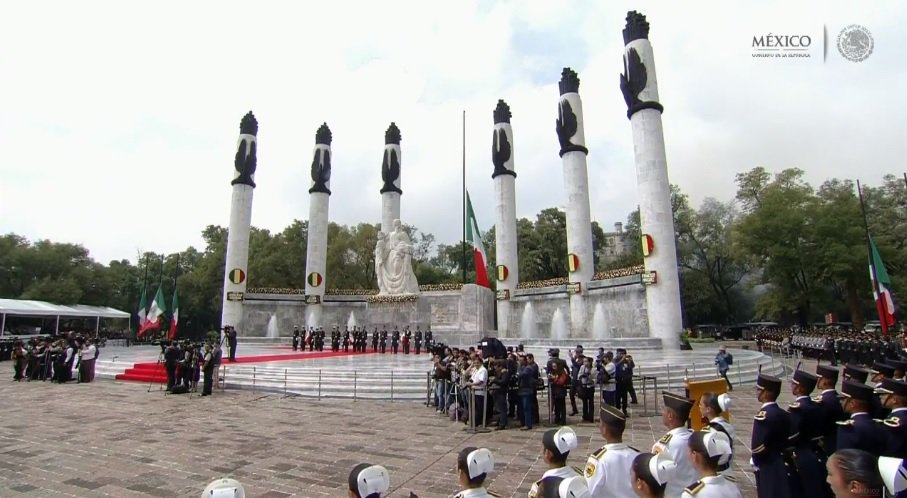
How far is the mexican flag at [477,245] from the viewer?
3039 cm

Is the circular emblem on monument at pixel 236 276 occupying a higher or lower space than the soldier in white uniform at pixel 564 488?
higher

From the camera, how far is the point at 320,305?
117 ft

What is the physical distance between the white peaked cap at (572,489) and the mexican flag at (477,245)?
27464mm

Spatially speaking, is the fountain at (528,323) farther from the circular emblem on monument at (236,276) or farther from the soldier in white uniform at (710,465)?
the soldier in white uniform at (710,465)

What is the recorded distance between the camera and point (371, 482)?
8.10 ft

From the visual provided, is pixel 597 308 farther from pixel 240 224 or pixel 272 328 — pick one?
pixel 240 224

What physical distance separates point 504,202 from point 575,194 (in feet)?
18.2

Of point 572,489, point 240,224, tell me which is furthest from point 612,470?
point 240,224

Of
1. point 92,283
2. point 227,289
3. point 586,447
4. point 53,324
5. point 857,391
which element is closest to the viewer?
point 857,391

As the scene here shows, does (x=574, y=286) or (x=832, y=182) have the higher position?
(x=832, y=182)

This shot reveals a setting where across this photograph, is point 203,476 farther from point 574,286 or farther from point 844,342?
point 844,342

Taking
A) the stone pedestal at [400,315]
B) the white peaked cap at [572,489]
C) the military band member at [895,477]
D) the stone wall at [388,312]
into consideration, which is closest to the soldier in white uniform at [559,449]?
the white peaked cap at [572,489]

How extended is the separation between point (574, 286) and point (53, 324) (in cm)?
4554

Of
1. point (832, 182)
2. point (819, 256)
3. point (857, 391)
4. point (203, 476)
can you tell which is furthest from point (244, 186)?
point (832, 182)
